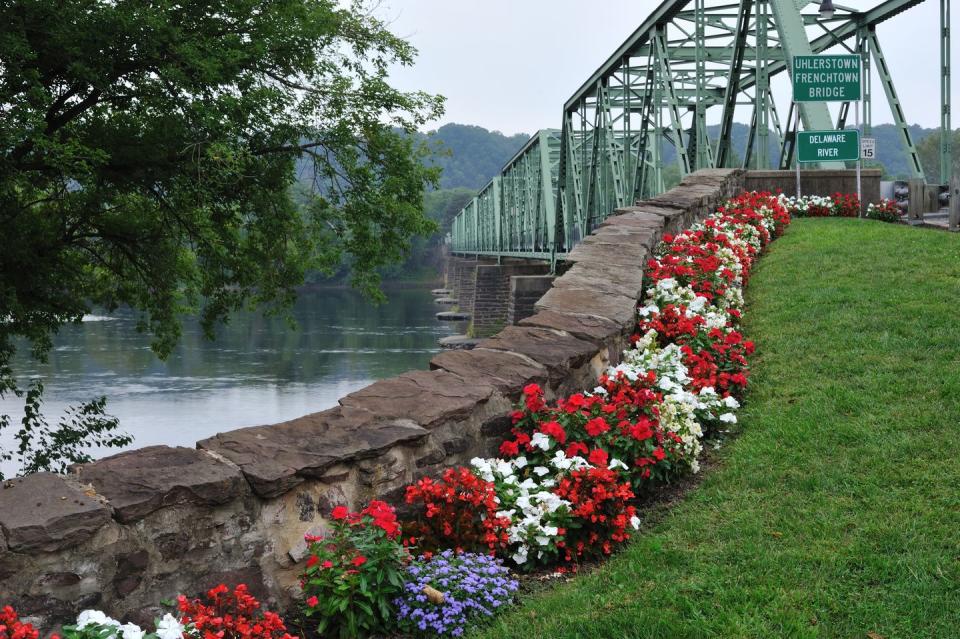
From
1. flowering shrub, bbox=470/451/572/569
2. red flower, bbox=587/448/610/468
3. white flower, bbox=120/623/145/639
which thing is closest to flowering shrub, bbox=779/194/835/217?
red flower, bbox=587/448/610/468

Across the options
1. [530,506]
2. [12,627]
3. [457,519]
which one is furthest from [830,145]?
[12,627]

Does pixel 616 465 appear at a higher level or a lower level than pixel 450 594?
higher

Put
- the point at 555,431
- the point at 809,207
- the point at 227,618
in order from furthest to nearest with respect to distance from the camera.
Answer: the point at 809,207 → the point at 555,431 → the point at 227,618

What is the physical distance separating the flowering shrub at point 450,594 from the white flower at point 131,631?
0.96m

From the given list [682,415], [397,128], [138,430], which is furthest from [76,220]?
[138,430]

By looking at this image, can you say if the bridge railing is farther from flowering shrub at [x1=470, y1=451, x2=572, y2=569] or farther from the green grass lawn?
flowering shrub at [x1=470, y1=451, x2=572, y2=569]

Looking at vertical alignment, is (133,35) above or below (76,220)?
above

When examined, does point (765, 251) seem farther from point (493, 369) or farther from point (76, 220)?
point (76, 220)

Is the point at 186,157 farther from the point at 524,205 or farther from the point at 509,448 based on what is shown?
the point at 524,205

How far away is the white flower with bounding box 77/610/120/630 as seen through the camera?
9.30 feet

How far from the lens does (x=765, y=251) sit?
10188 mm

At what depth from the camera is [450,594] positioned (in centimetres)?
350

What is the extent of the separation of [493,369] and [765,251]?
20.5ft

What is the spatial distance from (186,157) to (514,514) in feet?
24.4
